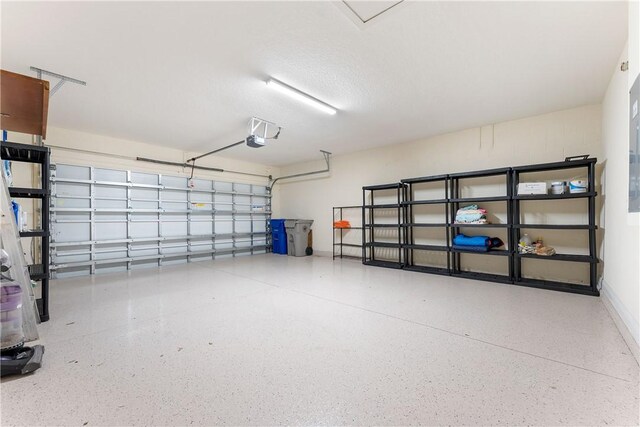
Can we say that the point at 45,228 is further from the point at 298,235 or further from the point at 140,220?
the point at 298,235

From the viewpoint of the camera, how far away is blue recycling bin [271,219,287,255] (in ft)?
24.1

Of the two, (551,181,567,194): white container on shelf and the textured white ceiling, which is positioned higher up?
the textured white ceiling

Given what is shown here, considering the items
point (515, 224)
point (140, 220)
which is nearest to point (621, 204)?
point (515, 224)

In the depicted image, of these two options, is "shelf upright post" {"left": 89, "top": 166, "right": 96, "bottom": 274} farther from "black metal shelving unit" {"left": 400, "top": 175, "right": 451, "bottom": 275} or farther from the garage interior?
"black metal shelving unit" {"left": 400, "top": 175, "right": 451, "bottom": 275}

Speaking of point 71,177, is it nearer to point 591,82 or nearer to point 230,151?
point 230,151

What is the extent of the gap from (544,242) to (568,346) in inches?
101

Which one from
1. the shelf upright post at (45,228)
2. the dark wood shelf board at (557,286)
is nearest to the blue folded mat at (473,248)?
the dark wood shelf board at (557,286)

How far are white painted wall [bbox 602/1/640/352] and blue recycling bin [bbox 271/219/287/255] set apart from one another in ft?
19.9

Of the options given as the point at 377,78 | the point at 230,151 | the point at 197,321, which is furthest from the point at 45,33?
the point at 230,151

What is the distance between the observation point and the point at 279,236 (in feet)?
24.3

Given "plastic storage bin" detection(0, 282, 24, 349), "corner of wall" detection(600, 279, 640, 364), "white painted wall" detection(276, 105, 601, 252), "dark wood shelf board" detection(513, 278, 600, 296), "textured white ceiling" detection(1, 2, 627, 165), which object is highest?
"textured white ceiling" detection(1, 2, 627, 165)

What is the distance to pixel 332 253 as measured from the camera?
667cm

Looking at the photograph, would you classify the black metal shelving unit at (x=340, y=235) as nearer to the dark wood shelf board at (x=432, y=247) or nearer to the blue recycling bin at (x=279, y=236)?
the blue recycling bin at (x=279, y=236)

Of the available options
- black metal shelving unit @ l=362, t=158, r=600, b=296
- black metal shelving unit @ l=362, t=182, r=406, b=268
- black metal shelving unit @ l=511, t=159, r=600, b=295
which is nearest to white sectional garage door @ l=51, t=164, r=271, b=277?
black metal shelving unit @ l=362, t=182, r=406, b=268
